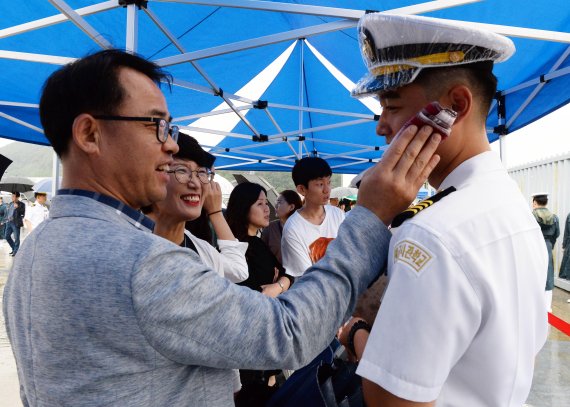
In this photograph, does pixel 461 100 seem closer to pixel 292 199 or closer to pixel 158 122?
pixel 158 122

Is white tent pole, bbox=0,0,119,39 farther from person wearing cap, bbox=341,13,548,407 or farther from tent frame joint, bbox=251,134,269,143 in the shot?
tent frame joint, bbox=251,134,269,143

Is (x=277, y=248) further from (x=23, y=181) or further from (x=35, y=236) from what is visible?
(x=23, y=181)

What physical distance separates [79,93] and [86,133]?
0.31ft

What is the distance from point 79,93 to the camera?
103 cm

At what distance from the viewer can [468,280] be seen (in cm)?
83

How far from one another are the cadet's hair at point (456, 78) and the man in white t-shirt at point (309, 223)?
2.44 metres

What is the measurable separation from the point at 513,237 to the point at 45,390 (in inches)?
37.8

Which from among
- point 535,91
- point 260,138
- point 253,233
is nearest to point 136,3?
point 253,233

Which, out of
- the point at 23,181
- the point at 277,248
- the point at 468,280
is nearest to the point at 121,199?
the point at 468,280

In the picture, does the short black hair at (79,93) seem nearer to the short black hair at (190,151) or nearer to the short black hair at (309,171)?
the short black hair at (190,151)

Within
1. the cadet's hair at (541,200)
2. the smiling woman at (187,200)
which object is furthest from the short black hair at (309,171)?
the cadet's hair at (541,200)

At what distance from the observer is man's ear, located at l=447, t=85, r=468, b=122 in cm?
101

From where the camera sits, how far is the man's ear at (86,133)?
3.32ft

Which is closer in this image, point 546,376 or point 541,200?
point 546,376
